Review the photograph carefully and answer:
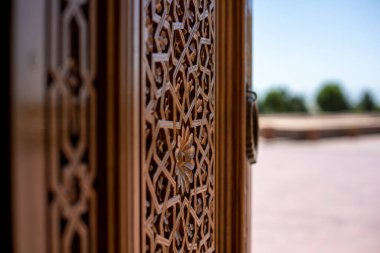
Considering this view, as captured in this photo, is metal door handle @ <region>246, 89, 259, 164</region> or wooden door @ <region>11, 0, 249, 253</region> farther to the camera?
metal door handle @ <region>246, 89, 259, 164</region>

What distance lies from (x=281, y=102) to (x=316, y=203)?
41.4ft

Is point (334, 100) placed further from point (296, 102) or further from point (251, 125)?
point (251, 125)

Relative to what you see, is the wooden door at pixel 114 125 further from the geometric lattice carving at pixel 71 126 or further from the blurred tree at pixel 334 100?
the blurred tree at pixel 334 100

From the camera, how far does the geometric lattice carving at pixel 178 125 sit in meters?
0.79

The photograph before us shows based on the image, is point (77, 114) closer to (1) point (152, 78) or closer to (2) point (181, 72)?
(1) point (152, 78)

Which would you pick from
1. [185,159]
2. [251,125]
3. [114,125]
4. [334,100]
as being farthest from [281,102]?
[114,125]

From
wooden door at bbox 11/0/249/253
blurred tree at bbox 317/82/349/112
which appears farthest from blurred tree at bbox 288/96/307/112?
wooden door at bbox 11/0/249/253

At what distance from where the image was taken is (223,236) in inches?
47.5

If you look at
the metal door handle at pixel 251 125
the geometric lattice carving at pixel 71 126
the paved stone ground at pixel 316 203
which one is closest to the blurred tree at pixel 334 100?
the paved stone ground at pixel 316 203

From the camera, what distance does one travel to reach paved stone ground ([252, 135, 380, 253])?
2975 millimetres

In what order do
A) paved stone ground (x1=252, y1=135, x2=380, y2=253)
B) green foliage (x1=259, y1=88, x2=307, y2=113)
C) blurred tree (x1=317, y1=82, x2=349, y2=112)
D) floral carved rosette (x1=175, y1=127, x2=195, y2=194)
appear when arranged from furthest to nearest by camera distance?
1. blurred tree (x1=317, y1=82, x2=349, y2=112)
2. green foliage (x1=259, y1=88, x2=307, y2=113)
3. paved stone ground (x1=252, y1=135, x2=380, y2=253)
4. floral carved rosette (x1=175, y1=127, x2=195, y2=194)

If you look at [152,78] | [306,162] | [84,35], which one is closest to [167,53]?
[152,78]

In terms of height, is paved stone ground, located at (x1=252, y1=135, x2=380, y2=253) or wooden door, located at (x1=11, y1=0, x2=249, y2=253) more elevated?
wooden door, located at (x1=11, y1=0, x2=249, y2=253)

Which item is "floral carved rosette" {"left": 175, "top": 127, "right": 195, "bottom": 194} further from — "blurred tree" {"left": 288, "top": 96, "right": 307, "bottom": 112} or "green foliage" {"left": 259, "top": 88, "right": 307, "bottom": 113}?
"blurred tree" {"left": 288, "top": 96, "right": 307, "bottom": 112}
